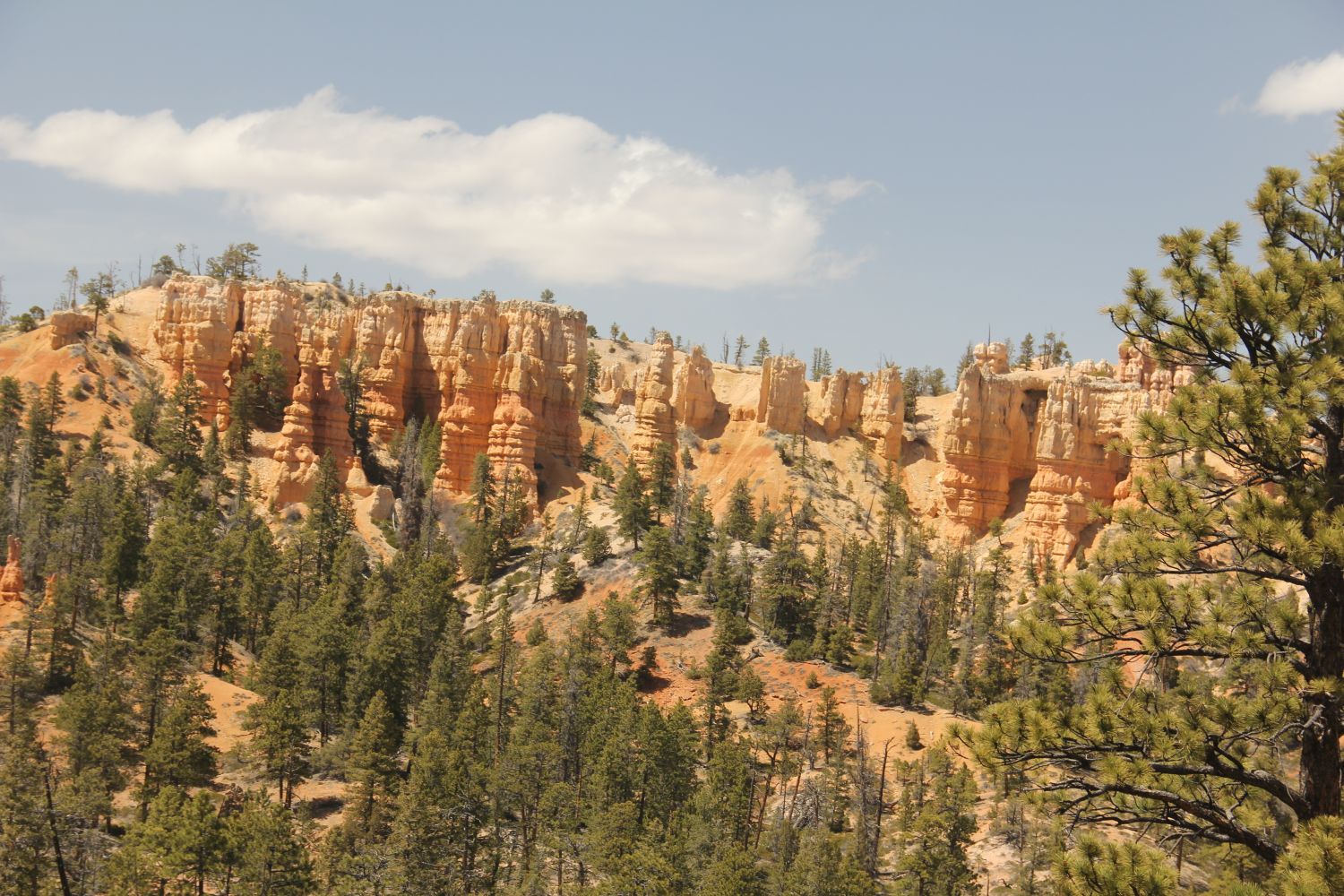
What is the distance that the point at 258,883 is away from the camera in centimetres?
3906

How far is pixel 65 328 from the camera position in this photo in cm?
9688

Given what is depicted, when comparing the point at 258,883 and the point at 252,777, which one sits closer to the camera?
the point at 258,883

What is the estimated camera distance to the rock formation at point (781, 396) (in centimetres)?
10669

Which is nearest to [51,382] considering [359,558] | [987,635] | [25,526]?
[25,526]

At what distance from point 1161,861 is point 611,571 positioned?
2686 inches

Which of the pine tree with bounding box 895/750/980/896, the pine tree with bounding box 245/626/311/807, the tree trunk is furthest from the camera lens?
the pine tree with bounding box 245/626/311/807

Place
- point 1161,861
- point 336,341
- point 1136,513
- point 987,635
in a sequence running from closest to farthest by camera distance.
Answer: point 1161,861 → point 1136,513 → point 987,635 → point 336,341

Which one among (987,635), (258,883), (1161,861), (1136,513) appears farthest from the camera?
(987,635)

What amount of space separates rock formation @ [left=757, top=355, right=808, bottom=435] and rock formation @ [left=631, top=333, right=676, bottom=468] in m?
9.28

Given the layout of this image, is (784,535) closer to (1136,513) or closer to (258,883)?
(258,883)

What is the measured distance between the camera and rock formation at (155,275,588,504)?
95625mm

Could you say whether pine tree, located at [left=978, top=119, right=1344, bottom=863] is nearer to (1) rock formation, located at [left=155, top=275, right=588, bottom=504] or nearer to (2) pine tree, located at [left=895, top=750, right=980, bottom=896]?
(2) pine tree, located at [left=895, top=750, right=980, bottom=896]

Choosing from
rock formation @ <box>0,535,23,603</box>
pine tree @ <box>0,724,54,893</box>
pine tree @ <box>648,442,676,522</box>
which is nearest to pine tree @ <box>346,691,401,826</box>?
pine tree @ <box>0,724,54,893</box>

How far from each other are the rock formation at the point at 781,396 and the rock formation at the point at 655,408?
9277mm
